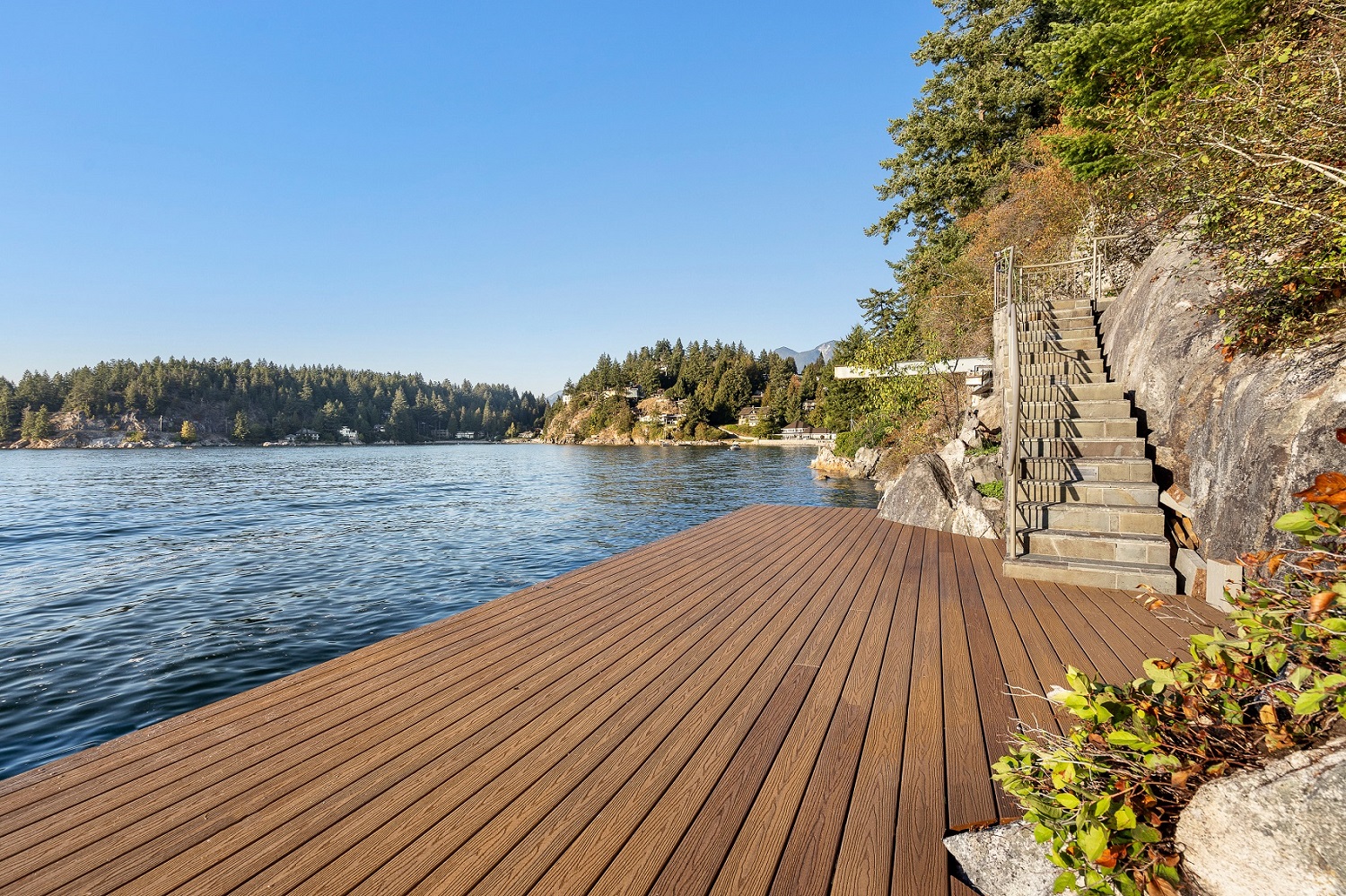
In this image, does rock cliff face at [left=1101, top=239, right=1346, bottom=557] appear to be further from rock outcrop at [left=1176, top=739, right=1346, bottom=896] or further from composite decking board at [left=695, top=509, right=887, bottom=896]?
rock outcrop at [left=1176, top=739, right=1346, bottom=896]

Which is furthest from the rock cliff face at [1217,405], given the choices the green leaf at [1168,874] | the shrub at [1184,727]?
the green leaf at [1168,874]

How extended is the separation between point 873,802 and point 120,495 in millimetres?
29244

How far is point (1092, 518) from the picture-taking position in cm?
530

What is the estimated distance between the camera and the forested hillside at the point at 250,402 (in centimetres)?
8719

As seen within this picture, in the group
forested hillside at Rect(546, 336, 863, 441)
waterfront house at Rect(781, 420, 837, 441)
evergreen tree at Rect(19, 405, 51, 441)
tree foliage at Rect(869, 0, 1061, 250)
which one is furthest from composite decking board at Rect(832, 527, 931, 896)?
evergreen tree at Rect(19, 405, 51, 441)

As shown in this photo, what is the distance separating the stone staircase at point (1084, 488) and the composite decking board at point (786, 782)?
2.63 meters

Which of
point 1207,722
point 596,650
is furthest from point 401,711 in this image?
point 1207,722

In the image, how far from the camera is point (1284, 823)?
1106 millimetres

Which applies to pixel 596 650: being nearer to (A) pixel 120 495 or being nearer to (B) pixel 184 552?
(B) pixel 184 552

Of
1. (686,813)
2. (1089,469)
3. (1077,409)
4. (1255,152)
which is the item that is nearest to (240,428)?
(1077,409)

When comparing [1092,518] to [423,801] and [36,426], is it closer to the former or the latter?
[423,801]

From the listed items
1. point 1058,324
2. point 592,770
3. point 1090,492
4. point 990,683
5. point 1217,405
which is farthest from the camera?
point 1058,324

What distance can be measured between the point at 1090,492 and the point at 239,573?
11458mm

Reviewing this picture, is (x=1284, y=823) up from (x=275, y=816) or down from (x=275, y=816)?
up
